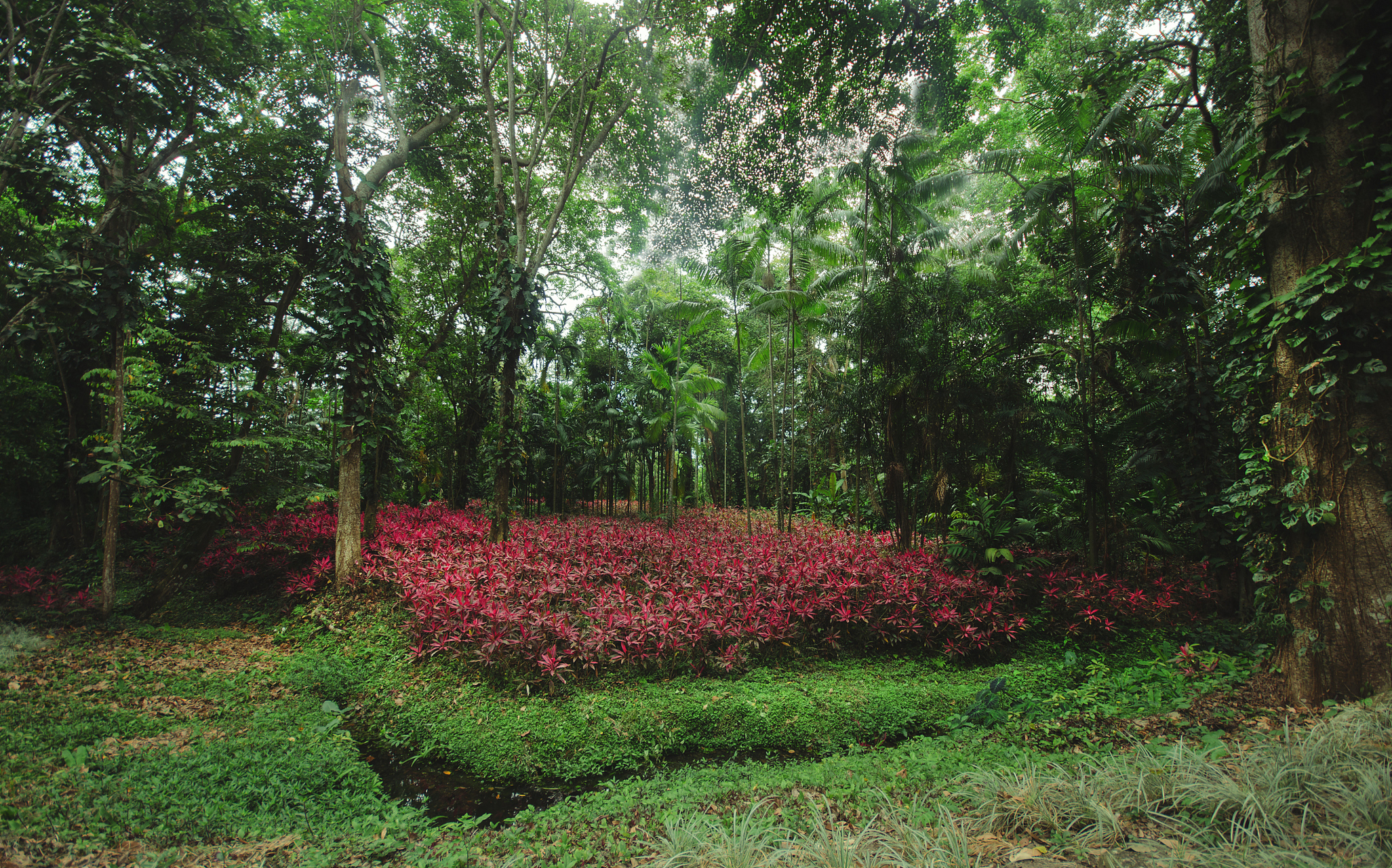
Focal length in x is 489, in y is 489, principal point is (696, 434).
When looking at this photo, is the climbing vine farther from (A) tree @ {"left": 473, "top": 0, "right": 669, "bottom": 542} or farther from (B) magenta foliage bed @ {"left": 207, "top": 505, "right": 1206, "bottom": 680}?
(A) tree @ {"left": 473, "top": 0, "right": 669, "bottom": 542}

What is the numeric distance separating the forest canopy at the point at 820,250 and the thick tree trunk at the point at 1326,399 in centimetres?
2

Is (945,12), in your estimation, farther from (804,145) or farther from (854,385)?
(854,385)

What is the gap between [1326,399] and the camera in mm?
3324

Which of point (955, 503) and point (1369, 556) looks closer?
point (1369, 556)

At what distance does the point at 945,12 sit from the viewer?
6195 mm

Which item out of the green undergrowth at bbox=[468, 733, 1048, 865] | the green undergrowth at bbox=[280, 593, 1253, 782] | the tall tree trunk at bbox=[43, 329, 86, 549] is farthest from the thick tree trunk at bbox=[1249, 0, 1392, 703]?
the tall tree trunk at bbox=[43, 329, 86, 549]

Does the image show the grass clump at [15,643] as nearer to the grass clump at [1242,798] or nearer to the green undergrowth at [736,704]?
the green undergrowth at [736,704]

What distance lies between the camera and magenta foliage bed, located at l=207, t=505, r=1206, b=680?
Answer: 5.14 m

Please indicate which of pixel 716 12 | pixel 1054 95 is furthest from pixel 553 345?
pixel 1054 95

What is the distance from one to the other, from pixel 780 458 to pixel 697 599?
5985mm

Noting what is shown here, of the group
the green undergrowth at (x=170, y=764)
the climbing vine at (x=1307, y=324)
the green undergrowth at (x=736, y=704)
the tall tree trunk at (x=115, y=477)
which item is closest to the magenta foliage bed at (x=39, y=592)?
the tall tree trunk at (x=115, y=477)

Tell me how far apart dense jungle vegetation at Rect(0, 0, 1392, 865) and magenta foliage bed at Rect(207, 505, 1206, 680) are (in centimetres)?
7

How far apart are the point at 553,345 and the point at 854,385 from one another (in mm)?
9004

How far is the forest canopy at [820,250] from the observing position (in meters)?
3.45
